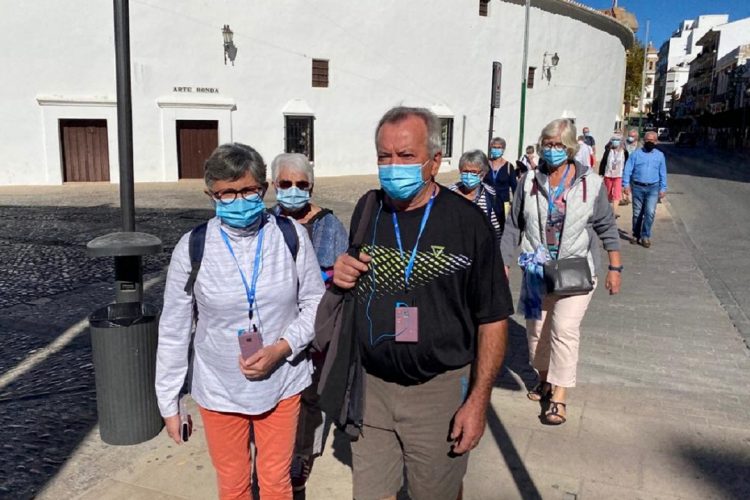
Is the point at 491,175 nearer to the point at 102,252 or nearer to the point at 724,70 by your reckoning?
the point at 102,252

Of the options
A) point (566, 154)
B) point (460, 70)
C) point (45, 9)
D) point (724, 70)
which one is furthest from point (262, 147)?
point (724, 70)

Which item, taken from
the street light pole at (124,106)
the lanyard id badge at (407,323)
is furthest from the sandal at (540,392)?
the street light pole at (124,106)

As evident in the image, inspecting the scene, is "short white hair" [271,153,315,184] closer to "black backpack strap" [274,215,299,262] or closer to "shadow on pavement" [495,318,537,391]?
"black backpack strap" [274,215,299,262]

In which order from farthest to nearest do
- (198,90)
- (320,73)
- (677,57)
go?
(677,57) < (320,73) < (198,90)

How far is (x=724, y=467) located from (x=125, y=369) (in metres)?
3.38

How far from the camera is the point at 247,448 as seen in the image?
2615 millimetres

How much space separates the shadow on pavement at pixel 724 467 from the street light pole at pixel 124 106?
3.52 metres

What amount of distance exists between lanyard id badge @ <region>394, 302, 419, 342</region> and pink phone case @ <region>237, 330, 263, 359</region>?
22.6 inches

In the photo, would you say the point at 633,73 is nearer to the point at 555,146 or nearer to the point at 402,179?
the point at 555,146

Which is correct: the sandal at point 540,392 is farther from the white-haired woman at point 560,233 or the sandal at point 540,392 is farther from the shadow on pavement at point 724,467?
the shadow on pavement at point 724,467

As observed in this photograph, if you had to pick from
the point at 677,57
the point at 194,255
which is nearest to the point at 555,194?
the point at 194,255

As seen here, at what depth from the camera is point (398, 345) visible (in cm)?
226

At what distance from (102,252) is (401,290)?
1.87m

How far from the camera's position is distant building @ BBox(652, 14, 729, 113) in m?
112
